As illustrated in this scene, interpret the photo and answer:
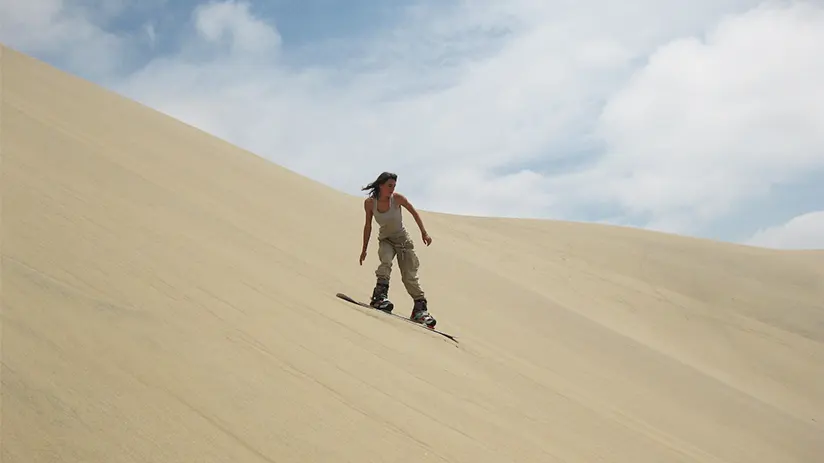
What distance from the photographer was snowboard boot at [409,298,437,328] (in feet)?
16.5

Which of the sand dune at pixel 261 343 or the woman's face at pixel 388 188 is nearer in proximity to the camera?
the sand dune at pixel 261 343

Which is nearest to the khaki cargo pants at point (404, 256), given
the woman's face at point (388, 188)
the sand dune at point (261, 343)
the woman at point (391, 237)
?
the woman at point (391, 237)

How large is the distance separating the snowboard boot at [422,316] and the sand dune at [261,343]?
A: 1.12 feet

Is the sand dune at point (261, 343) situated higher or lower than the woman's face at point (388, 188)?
lower

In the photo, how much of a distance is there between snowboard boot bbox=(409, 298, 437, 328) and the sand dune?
341 millimetres

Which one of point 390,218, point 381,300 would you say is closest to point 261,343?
point 381,300

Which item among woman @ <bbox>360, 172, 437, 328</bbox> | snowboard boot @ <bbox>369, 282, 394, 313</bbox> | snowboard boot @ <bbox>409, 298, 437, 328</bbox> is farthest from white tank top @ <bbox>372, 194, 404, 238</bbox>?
snowboard boot @ <bbox>409, 298, 437, 328</bbox>

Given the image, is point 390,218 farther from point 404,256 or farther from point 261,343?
point 261,343

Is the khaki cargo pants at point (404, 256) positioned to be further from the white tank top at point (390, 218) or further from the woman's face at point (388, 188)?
the woman's face at point (388, 188)

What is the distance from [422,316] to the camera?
5.05 metres

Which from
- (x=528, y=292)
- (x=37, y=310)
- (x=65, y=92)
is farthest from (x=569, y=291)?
(x=37, y=310)

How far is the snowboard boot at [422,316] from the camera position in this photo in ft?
16.5

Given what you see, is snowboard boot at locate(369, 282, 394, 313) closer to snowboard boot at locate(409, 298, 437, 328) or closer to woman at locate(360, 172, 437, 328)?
woman at locate(360, 172, 437, 328)

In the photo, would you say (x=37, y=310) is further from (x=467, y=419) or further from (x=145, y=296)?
(x=467, y=419)
